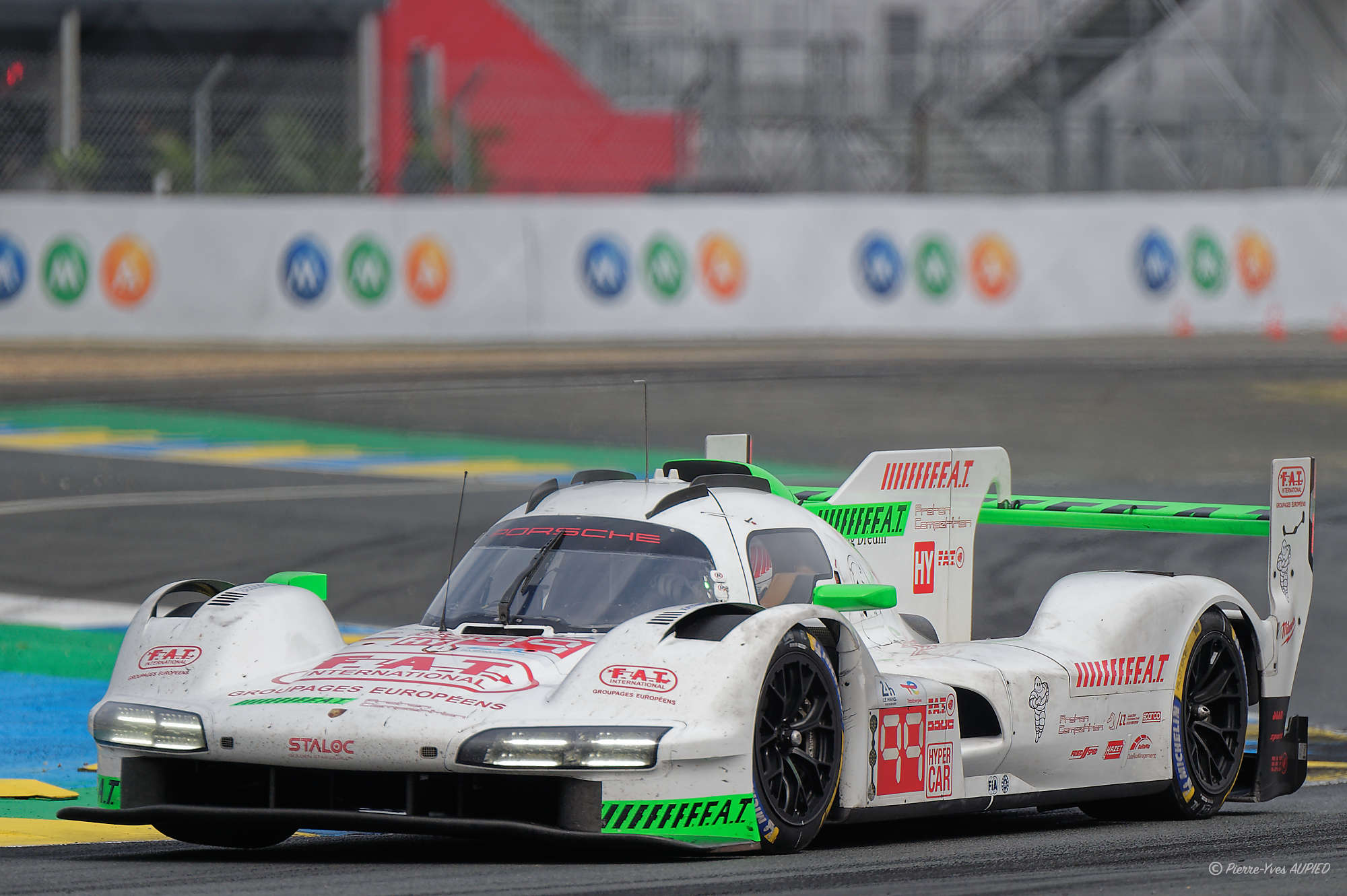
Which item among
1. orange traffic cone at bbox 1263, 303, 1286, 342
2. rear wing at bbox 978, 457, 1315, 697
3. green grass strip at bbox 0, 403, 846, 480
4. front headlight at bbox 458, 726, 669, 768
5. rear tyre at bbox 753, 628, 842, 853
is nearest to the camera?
front headlight at bbox 458, 726, 669, 768

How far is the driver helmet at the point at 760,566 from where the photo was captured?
739 cm

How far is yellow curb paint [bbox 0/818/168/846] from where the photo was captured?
7.07 metres

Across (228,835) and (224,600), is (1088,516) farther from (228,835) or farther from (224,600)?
(228,835)

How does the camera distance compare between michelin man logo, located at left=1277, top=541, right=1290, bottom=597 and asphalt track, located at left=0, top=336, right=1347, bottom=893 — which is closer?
asphalt track, located at left=0, top=336, right=1347, bottom=893

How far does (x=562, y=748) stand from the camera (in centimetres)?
613

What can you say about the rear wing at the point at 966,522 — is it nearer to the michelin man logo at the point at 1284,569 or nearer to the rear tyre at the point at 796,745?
the michelin man logo at the point at 1284,569

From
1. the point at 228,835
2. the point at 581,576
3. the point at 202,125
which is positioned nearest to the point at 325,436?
the point at 202,125

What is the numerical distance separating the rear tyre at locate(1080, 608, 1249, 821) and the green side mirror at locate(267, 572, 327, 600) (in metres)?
2.97

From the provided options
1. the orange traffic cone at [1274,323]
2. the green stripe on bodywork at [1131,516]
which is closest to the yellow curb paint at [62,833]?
the green stripe on bodywork at [1131,516]

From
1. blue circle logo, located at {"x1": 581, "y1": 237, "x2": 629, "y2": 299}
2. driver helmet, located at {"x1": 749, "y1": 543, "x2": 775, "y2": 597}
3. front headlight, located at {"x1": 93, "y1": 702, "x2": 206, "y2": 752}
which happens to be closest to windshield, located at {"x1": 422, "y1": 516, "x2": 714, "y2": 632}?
driver helmet, located at {"x1": 749, "y1": 543, "x2": 775, "y2": 597}

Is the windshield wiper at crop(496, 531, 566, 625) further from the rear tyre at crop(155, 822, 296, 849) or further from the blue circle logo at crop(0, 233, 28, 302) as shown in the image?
the blue circle logo at crop(0, 233, 28, 302)

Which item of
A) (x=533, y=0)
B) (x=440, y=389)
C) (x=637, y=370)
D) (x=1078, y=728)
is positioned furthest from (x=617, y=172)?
(x=1078, y=728)

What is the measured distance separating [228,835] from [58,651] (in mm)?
4434

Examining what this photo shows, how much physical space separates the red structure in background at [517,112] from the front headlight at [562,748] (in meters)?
23.2
